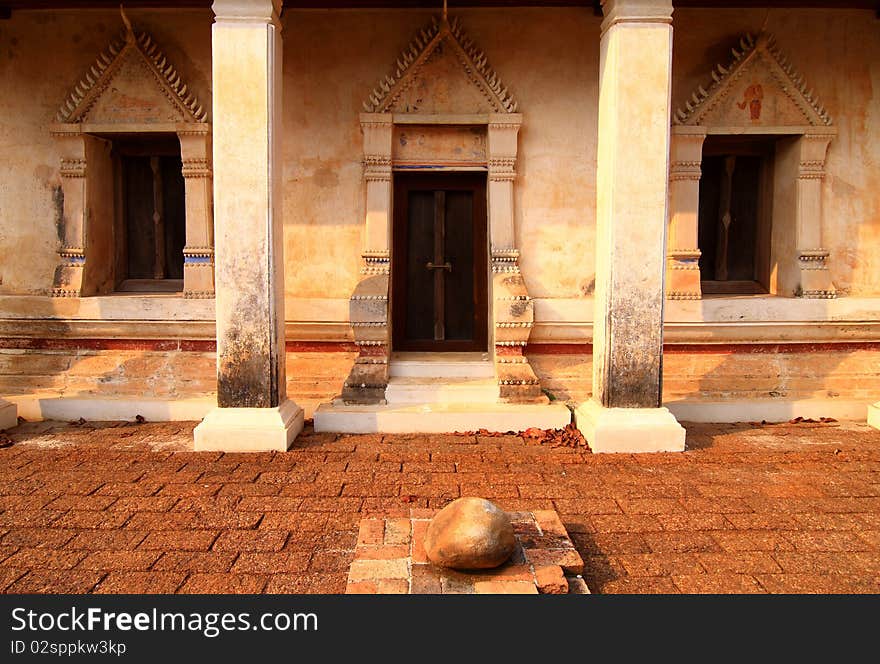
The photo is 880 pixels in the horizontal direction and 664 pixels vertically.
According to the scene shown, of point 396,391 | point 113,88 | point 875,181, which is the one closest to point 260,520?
point 396,391

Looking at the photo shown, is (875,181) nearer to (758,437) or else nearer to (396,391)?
(758,437)

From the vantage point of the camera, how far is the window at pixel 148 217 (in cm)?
710

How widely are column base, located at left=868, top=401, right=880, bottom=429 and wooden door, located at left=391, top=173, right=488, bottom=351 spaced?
11.6 ft

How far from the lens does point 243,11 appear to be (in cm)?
519

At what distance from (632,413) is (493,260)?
201cm

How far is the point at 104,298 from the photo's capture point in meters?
6.67

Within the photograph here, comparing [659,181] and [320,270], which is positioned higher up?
[659,181]

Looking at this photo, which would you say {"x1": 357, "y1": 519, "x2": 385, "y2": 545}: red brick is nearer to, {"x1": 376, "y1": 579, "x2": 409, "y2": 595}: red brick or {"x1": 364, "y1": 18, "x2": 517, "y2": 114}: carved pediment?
{"x1": 376, "y1": 579, "x2": 409, "y2": 595}: red brick

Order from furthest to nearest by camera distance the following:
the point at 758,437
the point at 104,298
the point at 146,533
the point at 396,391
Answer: the point at 104,298 < the point at 396,391 < the point at 758,437 < the point at 146,533

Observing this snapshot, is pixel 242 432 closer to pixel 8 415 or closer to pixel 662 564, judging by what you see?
pixel 8 415

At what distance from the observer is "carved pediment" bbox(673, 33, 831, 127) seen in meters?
6.60

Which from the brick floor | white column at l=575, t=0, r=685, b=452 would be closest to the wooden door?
the brick floor

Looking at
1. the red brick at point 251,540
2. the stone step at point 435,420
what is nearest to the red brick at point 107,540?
the red brick at point 251,540

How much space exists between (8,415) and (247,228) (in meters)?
2.84
